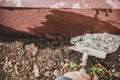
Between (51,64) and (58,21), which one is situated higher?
(58,21)

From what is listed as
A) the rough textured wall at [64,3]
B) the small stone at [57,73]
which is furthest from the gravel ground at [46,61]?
the rough textured wall at [64,3]

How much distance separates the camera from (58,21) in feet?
6.55

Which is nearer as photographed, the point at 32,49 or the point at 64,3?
the point at 64,3

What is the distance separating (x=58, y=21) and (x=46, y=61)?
0.95ft

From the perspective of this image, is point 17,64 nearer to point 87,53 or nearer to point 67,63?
point 67,63

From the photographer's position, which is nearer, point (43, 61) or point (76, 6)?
point (76, 6)

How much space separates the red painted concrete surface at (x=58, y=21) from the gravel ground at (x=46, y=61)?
83 millimetres

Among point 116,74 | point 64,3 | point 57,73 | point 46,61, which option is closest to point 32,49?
point 46,61

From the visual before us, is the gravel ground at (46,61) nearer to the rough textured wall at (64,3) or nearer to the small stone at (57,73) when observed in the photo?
the small stone at (57,73)

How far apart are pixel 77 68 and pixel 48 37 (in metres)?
0.32

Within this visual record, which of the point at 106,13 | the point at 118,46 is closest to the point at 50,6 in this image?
the point at 106,13

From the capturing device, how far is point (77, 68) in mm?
1972

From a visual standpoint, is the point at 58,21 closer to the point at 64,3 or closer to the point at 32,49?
the point at 64,3

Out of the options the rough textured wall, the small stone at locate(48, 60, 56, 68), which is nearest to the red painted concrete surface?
the rough textured wall
